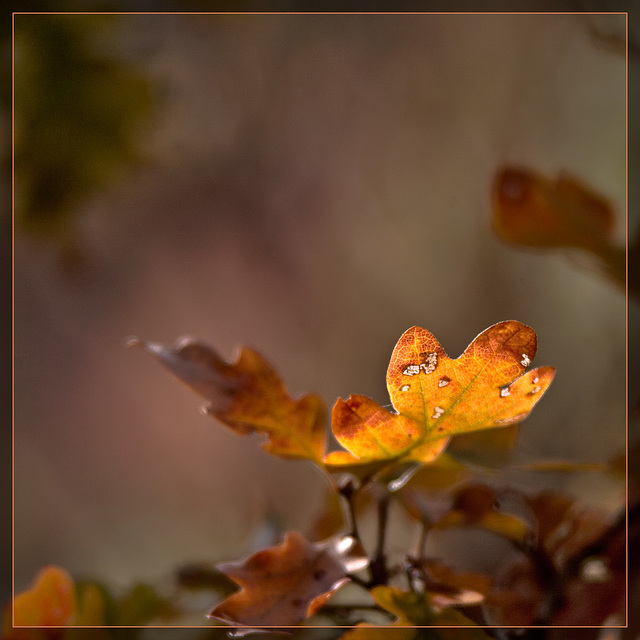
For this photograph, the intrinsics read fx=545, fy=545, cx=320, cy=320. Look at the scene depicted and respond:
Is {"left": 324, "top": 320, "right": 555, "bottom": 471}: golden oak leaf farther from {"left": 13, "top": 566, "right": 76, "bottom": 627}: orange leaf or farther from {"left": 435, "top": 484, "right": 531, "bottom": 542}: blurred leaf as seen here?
{"left": 13, "top": 566, "right": 76, "bottom": 627}: orange leaf

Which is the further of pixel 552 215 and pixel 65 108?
pixel 65 108

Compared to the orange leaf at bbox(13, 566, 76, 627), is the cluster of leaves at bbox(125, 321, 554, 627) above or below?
above

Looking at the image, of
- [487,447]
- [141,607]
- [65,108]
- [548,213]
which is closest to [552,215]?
[548,213]

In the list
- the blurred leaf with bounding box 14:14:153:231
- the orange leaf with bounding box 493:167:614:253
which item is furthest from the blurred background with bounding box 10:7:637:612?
the orange leaf with bounding box 493:167:614:253

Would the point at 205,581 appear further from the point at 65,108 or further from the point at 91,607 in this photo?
the point at 65,108

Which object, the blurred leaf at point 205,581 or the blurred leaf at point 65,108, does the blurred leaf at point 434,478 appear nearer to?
the blurred leaf at point 205,581

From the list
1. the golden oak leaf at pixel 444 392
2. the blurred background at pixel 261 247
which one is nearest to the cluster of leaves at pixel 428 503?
the golden oak leaf at pixel 444 392
